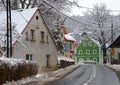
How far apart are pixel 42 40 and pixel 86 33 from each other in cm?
6245

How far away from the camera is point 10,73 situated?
858 inches

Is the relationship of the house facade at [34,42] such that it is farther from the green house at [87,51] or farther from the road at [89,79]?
the green house at [87,51]

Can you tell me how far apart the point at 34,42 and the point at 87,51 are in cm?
8350

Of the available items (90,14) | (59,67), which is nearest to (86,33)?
(90,14)

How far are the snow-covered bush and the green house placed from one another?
94.0 metres

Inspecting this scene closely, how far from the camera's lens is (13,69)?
72.8ft

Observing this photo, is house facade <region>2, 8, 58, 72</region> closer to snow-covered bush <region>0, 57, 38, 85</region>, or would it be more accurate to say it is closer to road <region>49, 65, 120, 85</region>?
road <region>49, 65, 120, 85</region>

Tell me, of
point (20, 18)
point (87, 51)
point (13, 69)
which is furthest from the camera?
point (87, 51)

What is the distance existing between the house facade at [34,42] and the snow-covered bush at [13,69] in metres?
8.00

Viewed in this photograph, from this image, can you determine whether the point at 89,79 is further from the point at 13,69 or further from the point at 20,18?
the point at 20,18

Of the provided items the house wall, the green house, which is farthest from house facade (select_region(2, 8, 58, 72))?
the green house

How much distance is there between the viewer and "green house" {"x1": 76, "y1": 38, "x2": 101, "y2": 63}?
12006 centimetres

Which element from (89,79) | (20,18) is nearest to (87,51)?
(20,18)

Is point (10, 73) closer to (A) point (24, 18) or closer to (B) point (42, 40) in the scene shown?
(A) point (24, 18)
